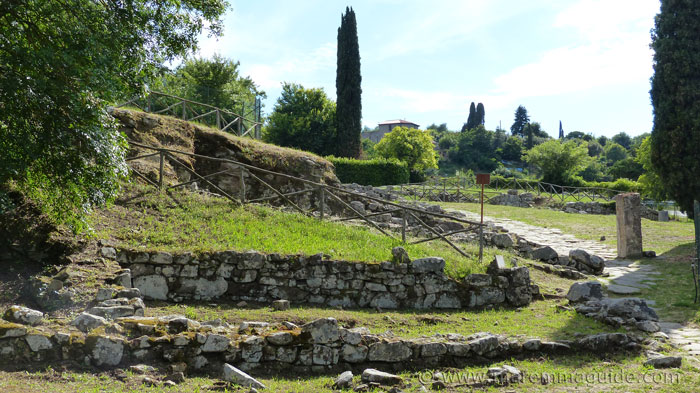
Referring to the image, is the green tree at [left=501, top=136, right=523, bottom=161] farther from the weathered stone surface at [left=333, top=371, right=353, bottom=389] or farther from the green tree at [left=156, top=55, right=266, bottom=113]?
the weathered stone surface at [left=333, top=371, right=353, bottom=389]

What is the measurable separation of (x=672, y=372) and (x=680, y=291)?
6.25 m

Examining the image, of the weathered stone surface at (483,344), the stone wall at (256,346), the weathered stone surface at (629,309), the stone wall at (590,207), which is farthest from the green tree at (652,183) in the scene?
the weathered stone surface at (483,344)

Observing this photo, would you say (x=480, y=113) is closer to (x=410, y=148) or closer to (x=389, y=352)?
(x=410, y=148)

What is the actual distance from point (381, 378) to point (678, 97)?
1709cm

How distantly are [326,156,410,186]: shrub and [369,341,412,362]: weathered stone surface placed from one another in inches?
1073

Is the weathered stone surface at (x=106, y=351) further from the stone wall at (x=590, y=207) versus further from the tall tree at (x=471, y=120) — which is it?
the tall tree at (x=471, y=120)

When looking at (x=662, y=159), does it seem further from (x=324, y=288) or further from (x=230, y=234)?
(x=230, y=234)

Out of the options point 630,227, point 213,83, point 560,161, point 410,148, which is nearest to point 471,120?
point 410,148

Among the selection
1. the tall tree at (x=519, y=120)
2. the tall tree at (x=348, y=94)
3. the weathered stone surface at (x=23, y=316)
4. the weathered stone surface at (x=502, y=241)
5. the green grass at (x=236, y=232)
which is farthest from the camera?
the tall tree at (x=519, y=120)

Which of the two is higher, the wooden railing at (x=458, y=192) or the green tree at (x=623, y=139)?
the green tree at (x=623, y=139)

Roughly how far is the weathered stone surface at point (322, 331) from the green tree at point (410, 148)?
3972 cm

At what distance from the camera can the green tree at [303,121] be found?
39219 mm

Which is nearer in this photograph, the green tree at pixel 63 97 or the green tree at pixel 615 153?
the green tree at pixel 63 97

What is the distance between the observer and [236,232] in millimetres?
10164
